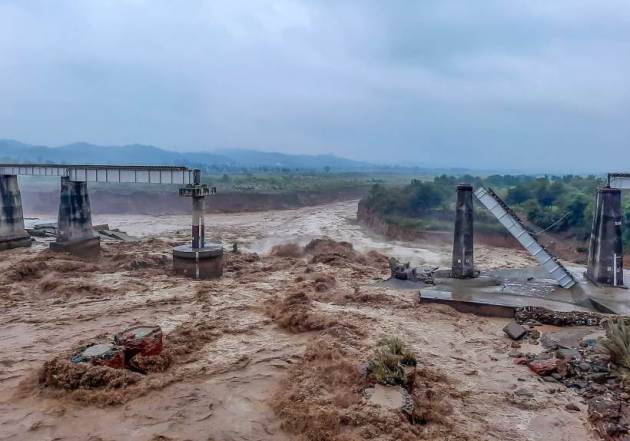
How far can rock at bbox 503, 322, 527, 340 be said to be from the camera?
628 inches

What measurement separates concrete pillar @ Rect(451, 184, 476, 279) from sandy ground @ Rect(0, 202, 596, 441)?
2.75m

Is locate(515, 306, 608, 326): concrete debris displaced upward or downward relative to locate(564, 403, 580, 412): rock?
upward

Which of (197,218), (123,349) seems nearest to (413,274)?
(197,218)

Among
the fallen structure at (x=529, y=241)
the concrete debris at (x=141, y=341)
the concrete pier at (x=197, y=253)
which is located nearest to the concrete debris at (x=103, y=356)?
the concrete debris at (x=141, y=341)

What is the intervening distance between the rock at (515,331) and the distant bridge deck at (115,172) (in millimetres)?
15386

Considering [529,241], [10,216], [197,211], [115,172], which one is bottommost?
[10,216]

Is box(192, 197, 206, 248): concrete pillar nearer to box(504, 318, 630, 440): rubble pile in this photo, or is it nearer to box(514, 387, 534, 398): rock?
box(504, 318, 630, 440): rubble pile

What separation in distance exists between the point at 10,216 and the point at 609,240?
34024 mm

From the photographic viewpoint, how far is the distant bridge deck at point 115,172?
24125mm

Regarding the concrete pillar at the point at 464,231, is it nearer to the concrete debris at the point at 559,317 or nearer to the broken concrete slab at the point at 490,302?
the broken concrete slab at the point at 490,302

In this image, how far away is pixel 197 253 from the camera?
2347cm

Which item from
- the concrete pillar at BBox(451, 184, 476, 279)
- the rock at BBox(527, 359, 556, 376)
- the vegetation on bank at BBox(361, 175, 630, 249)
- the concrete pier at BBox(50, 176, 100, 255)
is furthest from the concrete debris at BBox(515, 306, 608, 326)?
the concrete pier at BBox(50, 176, 100, 255)

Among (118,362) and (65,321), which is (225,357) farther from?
(65,321)

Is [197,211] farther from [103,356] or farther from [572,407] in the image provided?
[572,407]
